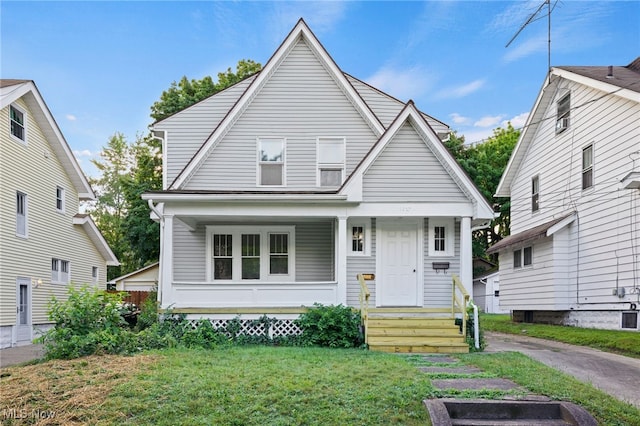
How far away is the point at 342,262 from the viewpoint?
1055 cm

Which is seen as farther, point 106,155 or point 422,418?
point 106,155

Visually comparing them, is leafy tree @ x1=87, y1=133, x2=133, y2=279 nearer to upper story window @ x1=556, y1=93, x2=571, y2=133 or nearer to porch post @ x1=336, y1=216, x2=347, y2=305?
porch post @ x1=336, y1=216, x2=347, y2=305

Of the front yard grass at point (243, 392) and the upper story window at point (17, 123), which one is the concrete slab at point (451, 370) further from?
the upper story window at point (17, 123)

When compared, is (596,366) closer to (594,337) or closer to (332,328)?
(594,337)

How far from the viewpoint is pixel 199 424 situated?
4.79m

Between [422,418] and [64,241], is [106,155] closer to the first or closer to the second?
[64,241]

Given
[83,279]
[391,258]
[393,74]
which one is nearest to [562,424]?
[391,258]

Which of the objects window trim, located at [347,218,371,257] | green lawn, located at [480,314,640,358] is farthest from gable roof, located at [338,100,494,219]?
green lawn, located at [480,314,640,358]

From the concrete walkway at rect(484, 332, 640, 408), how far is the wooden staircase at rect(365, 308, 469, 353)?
103 centimetres

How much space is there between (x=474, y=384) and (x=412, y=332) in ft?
11.6

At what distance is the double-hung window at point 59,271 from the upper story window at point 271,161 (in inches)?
401

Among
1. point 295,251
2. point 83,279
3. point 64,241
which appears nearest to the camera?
point 295,251

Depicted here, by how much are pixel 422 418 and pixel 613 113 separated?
37.2 feet

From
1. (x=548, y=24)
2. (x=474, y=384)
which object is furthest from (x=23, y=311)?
(x=548, y=24)
